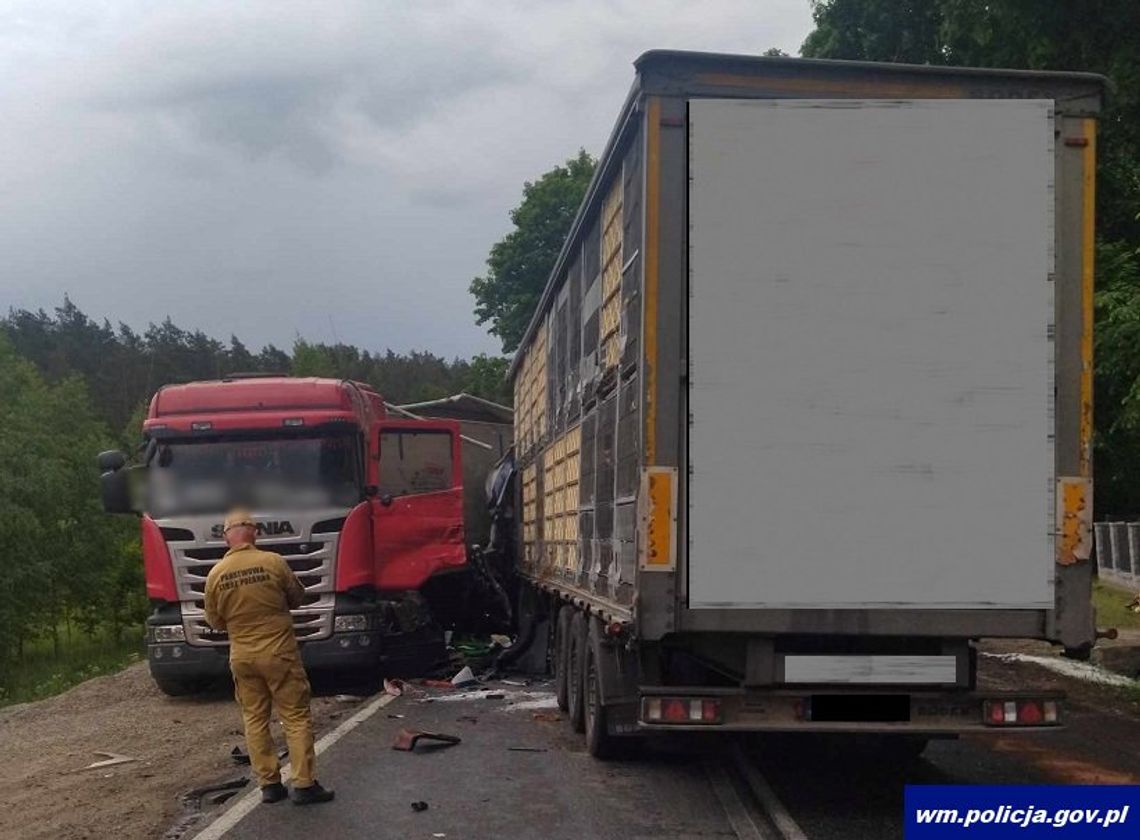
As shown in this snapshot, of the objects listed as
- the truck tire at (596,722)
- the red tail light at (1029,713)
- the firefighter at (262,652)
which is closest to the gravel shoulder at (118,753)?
the firefighter at (262,652)

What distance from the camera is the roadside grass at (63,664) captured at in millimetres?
26422

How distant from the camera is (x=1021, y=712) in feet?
23.2

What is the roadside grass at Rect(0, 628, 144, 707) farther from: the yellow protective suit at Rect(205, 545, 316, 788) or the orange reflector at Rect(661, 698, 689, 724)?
the orange reflector at Rect(661, 698, 689, 724)

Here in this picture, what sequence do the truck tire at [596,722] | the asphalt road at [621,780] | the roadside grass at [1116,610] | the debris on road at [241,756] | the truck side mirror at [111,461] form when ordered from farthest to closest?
the roadside grass at [1116,610]
the truck side mirror at [111,461]
the debris on road at [241,756]
the truck tire at [596,722]
the asphalt road at [621,780]

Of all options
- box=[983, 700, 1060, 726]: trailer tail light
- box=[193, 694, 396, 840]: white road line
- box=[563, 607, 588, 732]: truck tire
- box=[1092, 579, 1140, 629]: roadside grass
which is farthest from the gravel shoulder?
box=[1092, 579, 1140, 629]: roadside grass

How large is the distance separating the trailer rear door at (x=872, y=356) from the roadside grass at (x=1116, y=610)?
37.2ft

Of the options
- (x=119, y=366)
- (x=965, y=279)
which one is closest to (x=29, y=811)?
(x=965, y=279)

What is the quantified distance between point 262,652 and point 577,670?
Answer: 277 cm

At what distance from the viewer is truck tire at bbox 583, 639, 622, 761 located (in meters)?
8.89

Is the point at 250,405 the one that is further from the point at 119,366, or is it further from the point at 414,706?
the point at 119,366

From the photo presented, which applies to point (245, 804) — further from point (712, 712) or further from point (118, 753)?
point (118, 753)

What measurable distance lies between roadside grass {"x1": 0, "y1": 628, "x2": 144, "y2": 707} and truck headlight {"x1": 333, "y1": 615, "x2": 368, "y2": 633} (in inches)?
505

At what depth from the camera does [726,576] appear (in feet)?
22.8

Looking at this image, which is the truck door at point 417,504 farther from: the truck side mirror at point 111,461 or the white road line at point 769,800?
the white road line at point 769,800
